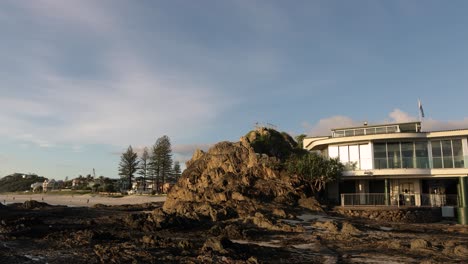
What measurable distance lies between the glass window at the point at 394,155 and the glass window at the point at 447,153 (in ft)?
13.1

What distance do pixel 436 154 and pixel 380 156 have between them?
5.06m

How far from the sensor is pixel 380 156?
3594 cm

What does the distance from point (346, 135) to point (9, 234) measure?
31515mm

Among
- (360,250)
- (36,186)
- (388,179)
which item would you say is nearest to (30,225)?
(360,250)

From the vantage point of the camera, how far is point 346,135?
3906 cm

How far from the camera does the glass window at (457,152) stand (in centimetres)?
3339

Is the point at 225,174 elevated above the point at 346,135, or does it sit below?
below

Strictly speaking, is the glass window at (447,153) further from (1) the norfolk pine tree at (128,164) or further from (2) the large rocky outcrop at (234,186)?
(1) the norfolk pine tree at (128,164)

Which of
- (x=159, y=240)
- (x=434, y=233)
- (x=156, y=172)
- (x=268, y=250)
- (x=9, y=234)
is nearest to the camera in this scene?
(x=268, y=250)

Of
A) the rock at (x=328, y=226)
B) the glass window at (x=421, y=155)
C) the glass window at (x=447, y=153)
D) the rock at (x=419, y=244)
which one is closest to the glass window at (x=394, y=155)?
the glass window at (x=421, y=155)

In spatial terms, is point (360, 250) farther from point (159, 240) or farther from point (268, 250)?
point (159, 240)

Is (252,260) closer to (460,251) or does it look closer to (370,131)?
(460,251)

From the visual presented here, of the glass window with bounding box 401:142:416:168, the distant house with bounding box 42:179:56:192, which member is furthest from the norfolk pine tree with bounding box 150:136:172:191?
the glass window with bounding box 401:142:416:168

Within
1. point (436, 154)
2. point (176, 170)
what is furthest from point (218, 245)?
point (176, 170)
